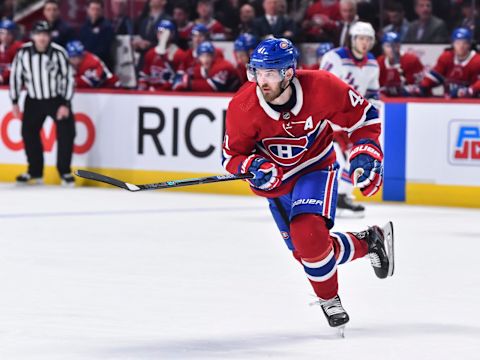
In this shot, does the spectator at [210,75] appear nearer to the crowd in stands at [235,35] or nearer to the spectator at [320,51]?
the crowd in stands at [235,35]

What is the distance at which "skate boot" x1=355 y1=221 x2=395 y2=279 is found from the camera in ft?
16.8

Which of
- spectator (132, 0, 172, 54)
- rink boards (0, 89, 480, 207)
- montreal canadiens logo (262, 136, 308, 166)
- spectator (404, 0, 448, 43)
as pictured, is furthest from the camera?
spectator (132, 0, 172, 54)

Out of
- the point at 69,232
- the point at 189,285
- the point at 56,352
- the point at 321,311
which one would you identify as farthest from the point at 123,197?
the point at 56,352

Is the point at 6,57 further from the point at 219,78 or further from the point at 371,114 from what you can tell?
the point at 371,114

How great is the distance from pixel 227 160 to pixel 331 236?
51cm

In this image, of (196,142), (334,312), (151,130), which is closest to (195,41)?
(151,130)

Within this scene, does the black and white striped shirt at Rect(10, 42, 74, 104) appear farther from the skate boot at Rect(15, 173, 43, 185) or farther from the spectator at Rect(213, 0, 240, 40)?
the spectator at Rect(213, 0, 240, 40)

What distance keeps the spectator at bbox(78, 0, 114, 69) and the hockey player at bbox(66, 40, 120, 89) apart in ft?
0.95

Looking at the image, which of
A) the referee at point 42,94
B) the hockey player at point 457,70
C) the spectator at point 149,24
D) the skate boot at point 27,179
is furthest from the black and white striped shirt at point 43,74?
the hockey player at point 457,70

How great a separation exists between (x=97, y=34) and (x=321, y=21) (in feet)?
7.00

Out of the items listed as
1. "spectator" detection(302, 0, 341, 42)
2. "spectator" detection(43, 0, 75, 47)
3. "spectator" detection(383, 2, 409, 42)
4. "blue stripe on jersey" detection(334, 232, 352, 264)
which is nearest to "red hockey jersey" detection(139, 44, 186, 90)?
"spectator" detection(43, 0, 75, 47)

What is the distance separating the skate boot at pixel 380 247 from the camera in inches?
202

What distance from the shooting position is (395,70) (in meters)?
10.3

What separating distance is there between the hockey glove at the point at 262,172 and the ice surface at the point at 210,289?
54 centimetres
